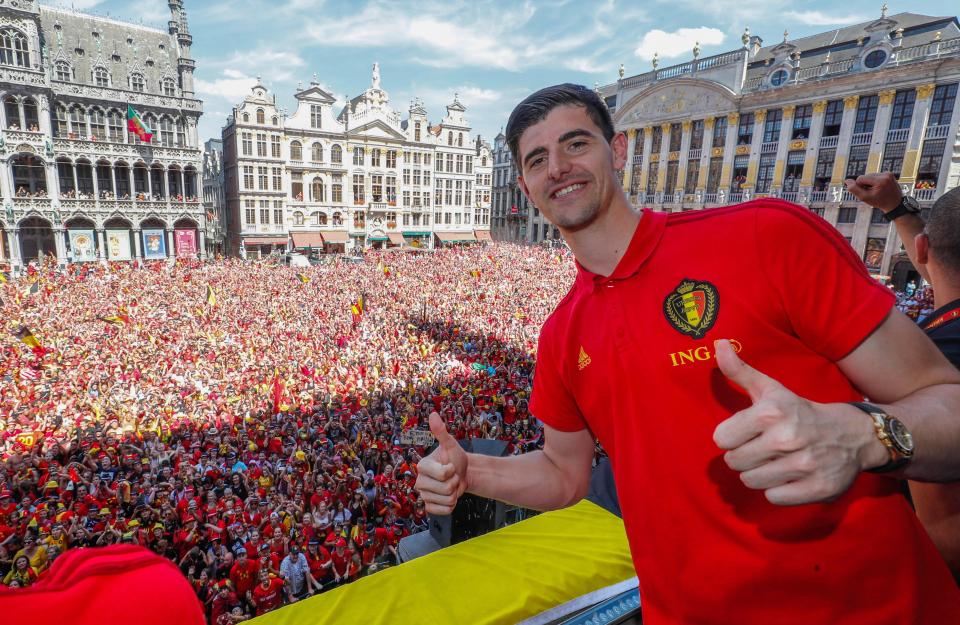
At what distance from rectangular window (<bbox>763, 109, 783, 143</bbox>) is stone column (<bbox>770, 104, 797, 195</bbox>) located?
382 mm

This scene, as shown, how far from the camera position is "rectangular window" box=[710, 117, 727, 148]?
1681 inches

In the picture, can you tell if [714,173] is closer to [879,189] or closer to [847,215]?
[847,215]

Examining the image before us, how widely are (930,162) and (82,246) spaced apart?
60729 millimetres

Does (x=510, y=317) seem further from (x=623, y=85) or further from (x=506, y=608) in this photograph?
(x=623, y=85)

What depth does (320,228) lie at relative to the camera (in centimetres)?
4931

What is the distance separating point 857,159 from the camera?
35438 millimetres

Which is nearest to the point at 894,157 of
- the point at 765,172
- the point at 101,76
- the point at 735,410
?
the point at 765,172

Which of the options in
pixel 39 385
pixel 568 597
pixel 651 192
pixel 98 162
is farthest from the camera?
pixel 651 192

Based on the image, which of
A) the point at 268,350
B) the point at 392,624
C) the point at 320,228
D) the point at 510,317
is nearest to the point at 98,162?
the point at 320,228

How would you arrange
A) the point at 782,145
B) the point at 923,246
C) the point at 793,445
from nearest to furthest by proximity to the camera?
the point at 793,445
the point at 923,246
the point at 782,145

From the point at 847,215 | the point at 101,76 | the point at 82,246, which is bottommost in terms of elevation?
the point at 82,246

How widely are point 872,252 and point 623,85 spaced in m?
28.0

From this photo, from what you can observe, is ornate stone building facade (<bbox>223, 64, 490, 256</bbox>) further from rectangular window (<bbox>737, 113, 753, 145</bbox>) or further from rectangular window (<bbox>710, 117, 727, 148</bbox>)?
rectangular window (<bbox>737, 113, 753, 145</bbox>)

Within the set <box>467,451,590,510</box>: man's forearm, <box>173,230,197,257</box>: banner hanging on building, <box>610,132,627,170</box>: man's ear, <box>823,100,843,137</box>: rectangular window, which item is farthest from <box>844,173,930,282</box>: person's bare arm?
<box>173,230,197,257</box>: banner hanging on building
